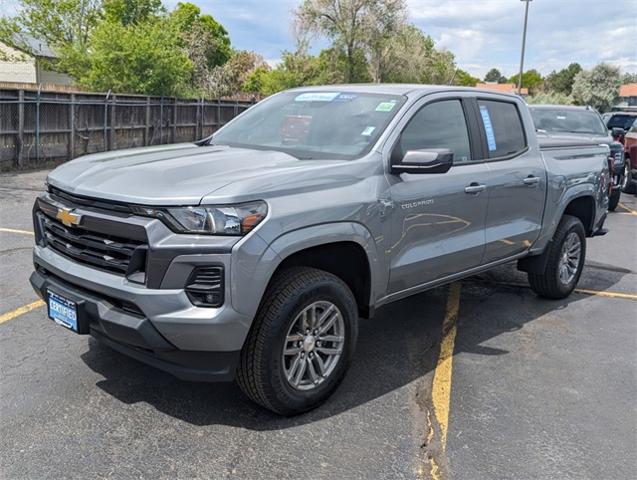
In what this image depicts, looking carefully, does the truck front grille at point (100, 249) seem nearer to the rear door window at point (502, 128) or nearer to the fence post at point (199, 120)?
the rear door window at point (502, 128)

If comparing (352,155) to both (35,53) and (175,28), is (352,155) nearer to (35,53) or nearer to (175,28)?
(175,28)

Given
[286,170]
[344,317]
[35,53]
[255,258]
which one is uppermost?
[35,53]

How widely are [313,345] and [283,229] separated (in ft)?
2.50

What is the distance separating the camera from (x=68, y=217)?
3.45 meters

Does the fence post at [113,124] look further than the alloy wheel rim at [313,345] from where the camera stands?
Yes

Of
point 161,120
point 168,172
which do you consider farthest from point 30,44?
point 168,172

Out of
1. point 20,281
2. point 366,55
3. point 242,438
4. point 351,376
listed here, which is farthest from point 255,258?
point 366,55

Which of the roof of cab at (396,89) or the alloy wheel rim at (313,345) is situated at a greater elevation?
the roof of cab at (396,89)

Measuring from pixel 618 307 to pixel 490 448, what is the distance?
11.1 feet

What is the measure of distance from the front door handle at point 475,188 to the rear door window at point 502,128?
1.22ft

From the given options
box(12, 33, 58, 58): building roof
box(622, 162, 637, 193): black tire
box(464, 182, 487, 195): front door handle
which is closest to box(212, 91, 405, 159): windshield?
box(464, 182, 487, 195): front door handle

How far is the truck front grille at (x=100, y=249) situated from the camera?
3.13 m

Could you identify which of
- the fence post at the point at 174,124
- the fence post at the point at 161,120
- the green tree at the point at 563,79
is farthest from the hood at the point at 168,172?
the green tree at the point at 563,79

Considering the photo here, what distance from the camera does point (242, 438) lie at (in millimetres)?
3342
